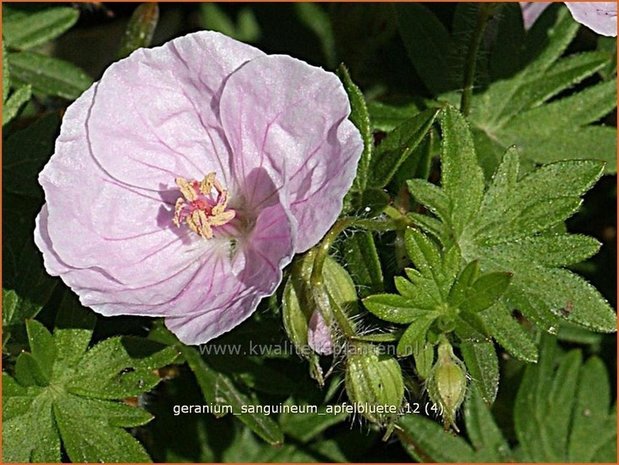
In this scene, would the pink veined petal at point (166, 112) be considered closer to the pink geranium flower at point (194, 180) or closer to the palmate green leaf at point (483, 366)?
the pink geranium flower at point (194, 180)

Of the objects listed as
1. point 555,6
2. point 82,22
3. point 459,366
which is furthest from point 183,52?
point 82,22

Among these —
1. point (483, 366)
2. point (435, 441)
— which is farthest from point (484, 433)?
point (483, 366)

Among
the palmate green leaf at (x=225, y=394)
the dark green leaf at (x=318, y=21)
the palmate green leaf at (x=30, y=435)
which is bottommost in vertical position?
the palmate green leaf at (x=30, y=435)

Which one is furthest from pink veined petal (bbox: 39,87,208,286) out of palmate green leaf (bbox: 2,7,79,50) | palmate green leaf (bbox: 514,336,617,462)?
palmate green leaf (bbox: 514,336,617,462)

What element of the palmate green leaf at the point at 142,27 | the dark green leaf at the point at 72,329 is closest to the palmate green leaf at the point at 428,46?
the palmate green leaf at the point at 142,27

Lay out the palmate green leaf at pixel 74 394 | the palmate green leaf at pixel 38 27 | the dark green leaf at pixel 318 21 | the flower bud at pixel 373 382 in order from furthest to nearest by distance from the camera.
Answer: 1. the dark green leaf at pixel 318 21
2. the palmate green leaf at pixel 38 27
3. the palmate green leaf at pixel 74 394
4. the flower bud at pixel 373 382

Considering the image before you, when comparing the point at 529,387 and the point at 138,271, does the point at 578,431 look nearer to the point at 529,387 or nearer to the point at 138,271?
the point at 529,387
